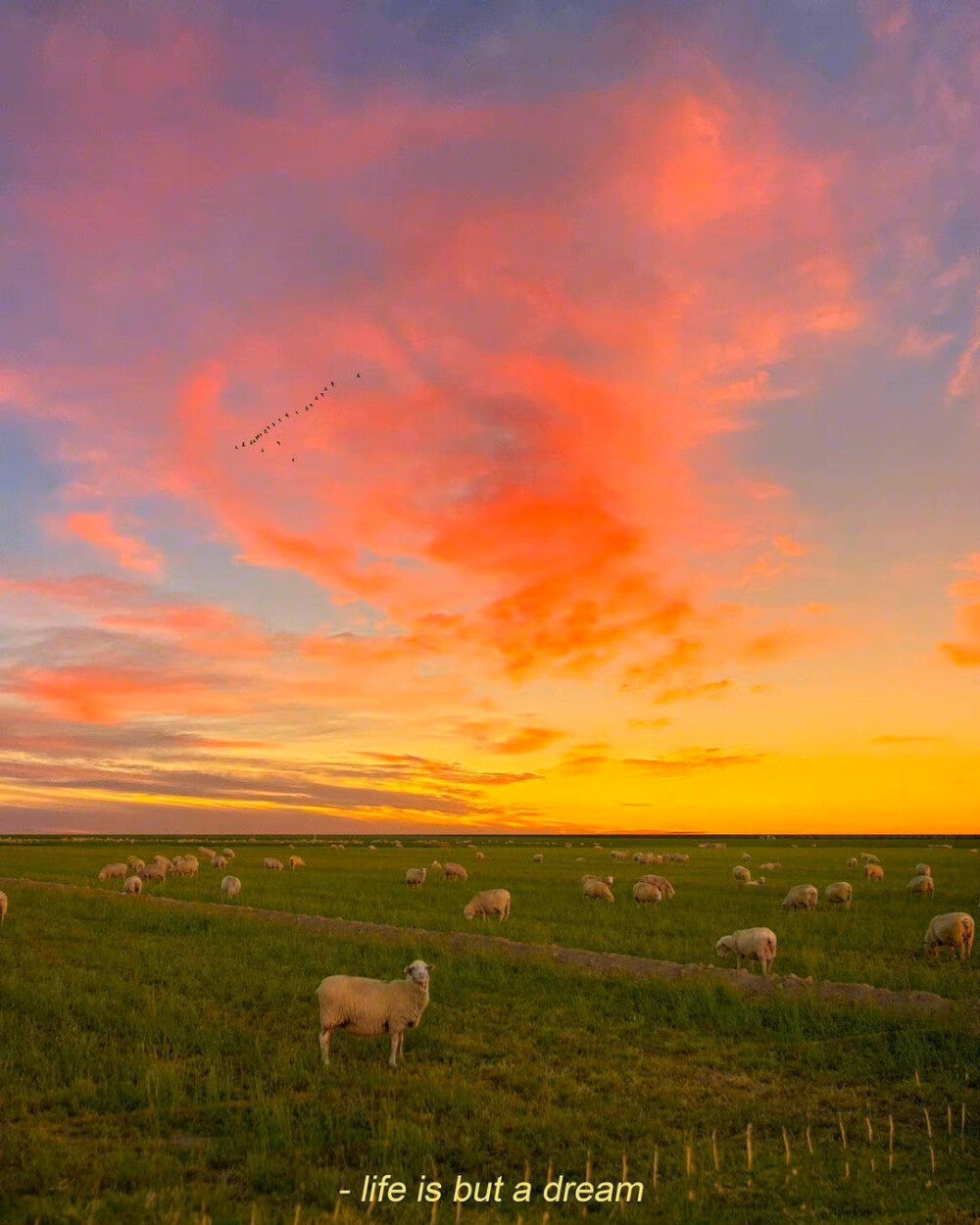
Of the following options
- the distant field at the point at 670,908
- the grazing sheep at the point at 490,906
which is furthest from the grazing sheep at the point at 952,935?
the grazing sheep at the point at 490,906

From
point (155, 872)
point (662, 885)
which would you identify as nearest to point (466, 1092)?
point (662, 885)

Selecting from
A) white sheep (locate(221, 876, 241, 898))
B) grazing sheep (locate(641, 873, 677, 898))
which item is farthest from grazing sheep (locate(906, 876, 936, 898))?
white sheep (locate(221, 876, 241, 898))

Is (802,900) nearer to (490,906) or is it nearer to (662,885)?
(662,885)

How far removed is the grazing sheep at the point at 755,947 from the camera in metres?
22.1

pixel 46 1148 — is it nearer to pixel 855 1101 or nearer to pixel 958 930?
pixel 855 1101

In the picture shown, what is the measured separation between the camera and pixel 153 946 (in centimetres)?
2484

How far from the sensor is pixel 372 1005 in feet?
45.1

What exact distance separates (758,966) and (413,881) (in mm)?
29718

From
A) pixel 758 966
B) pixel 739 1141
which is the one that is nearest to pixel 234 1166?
pixel 739 1141

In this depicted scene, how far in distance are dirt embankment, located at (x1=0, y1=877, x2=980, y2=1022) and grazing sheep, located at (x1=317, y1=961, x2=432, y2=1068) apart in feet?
24.1

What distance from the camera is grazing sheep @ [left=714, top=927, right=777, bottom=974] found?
72.4 feet

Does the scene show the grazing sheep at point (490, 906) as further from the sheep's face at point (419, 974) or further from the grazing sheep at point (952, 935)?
the sheep's face at point (419, 974)

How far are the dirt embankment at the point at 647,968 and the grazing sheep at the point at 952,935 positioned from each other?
716 cm

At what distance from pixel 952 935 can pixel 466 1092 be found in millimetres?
18316
